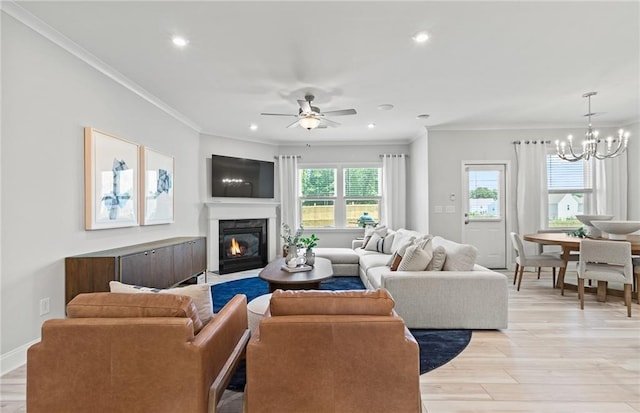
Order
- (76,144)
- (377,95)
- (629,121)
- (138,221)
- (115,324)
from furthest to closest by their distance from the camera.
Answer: (629,121) → (377,95) → (138,221) → (76,144) → (115,324)

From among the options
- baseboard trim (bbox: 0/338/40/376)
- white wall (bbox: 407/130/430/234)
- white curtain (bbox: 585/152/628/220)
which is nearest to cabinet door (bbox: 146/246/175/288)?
baseboard trim (bbox: 0/338/40/376)

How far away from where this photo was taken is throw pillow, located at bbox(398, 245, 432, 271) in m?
3.28

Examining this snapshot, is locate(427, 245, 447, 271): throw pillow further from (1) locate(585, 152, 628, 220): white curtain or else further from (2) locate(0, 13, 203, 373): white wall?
(1) locate(585, 152, 628, 220): white curtain

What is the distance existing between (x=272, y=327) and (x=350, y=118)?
14.4 ft

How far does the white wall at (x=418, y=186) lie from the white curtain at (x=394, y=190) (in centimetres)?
18

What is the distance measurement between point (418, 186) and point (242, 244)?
150 inches

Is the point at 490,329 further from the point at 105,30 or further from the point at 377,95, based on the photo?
the point at 105,30

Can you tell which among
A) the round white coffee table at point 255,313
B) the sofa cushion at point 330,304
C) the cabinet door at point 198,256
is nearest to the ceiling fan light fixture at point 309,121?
the round white coffee table at point 255,313

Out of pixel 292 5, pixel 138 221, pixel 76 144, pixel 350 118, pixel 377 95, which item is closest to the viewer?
pixel 292 5

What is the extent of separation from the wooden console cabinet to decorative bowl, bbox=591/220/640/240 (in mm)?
5552

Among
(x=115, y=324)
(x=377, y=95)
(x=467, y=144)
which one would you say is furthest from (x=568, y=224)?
(x=115, y=324)

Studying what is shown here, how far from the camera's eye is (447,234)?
5.94 meters

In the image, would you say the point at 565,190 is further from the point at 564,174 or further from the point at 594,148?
the point at 594,148

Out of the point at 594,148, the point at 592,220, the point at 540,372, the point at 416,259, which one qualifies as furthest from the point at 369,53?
the point at 592,220
